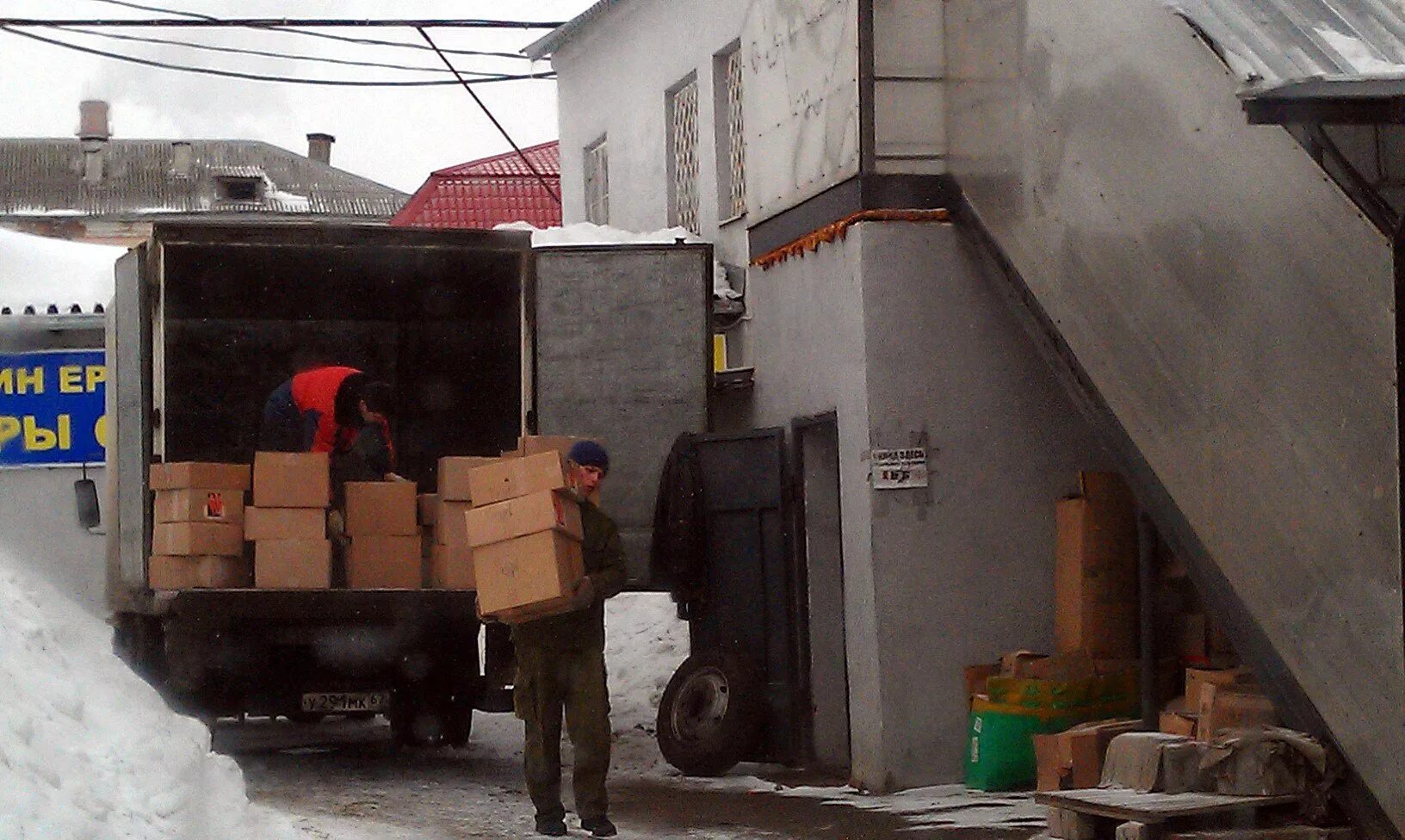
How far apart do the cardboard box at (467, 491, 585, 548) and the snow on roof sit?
769cm

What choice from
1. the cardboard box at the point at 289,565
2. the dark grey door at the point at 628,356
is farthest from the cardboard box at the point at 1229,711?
the dark grey door at the point at 628,356

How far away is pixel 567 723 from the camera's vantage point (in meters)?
10.2

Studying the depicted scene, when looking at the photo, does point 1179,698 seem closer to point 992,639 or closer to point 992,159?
point 992,639

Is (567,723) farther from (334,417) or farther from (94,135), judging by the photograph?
(94,135)

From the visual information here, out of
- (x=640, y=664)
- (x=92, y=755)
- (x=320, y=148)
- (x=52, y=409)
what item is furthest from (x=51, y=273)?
(x=320, y=148)

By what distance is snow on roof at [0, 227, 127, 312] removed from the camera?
692 inches

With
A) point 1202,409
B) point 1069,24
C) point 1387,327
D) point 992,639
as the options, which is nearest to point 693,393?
point 992,639

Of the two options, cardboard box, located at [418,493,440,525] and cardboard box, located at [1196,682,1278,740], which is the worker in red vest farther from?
cardboard box, located at [1196,682,1278,740]

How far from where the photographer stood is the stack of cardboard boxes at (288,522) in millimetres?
12203

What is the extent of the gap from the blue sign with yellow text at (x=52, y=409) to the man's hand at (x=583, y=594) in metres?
7.82

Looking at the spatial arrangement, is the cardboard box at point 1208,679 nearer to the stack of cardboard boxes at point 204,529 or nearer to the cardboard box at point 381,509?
the cardboard box at point 381,509

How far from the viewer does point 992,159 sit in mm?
11922

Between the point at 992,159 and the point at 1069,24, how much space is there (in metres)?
1.17

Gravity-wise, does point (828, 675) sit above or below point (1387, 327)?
below
